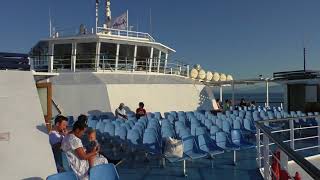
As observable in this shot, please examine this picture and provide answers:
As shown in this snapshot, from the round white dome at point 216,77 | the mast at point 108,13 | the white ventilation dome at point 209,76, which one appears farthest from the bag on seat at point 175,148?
the round white dome at point 216,77

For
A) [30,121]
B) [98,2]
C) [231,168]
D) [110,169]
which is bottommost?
[231,168]

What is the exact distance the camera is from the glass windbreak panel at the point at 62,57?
17828 mm

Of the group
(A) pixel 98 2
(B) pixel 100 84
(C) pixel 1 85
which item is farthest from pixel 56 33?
(C) pixel 1 85

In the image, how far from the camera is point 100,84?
15719 mm

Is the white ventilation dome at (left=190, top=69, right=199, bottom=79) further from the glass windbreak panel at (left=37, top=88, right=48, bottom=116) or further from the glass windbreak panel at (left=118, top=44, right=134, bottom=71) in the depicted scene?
the glass windbreak panel at (left=37, top=88, right=48, bottom=116)

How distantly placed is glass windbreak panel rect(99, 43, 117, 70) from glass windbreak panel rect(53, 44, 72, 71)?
4.60ft

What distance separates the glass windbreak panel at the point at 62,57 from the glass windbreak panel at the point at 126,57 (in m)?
2.17

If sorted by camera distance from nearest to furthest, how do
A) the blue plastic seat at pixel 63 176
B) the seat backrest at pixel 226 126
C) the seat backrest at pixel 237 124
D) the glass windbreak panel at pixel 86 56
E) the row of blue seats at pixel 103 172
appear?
1. the blue plastic seat at pixel 63 176
2. the row of blue seats at pixel 103 172
3. the seat backrest at pixel 226 126
4. the seat backrest at pixel 237 124
5. the glass windbreak panel at pixel 86 56

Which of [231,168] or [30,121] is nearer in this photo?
[30,121]

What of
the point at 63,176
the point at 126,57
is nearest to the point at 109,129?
the point at 63,176

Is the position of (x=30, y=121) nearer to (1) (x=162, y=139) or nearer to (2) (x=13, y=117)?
(2) (x=13, y=117)

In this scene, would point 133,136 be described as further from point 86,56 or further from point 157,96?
point 86,56

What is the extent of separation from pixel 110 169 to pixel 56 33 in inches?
585

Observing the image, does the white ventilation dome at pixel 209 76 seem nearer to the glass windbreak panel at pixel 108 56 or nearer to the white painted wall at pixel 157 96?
the white painted wall at pixel 157 96
